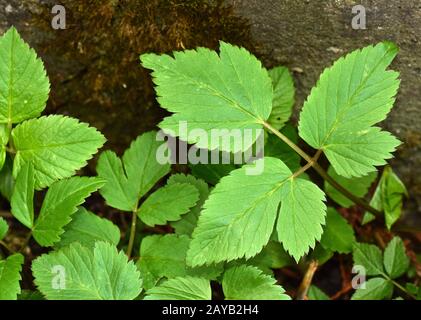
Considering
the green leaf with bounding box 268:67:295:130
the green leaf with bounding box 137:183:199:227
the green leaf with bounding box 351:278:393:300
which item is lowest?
the green leaf with bounding box 351:278:393:300

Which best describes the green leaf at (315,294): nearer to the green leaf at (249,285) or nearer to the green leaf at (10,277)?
the green leaf at (249,285)

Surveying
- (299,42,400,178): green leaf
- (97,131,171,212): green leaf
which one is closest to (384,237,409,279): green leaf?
(299,42,400,178): green leaf

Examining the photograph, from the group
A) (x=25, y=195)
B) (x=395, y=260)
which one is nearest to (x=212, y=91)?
(x=25, y=195)

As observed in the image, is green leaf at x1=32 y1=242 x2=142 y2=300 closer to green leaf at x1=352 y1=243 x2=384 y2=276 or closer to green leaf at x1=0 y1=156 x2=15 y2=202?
green leaf at x1=0 y1=156 x2=15 y2=202

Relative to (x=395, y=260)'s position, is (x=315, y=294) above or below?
below

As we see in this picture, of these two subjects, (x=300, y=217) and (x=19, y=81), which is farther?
(x=19, y=81)

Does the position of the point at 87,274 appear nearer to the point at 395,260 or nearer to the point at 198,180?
the point at 198,180

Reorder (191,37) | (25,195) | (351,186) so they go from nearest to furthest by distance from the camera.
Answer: (25,195)
(191,37)
(351,186)
